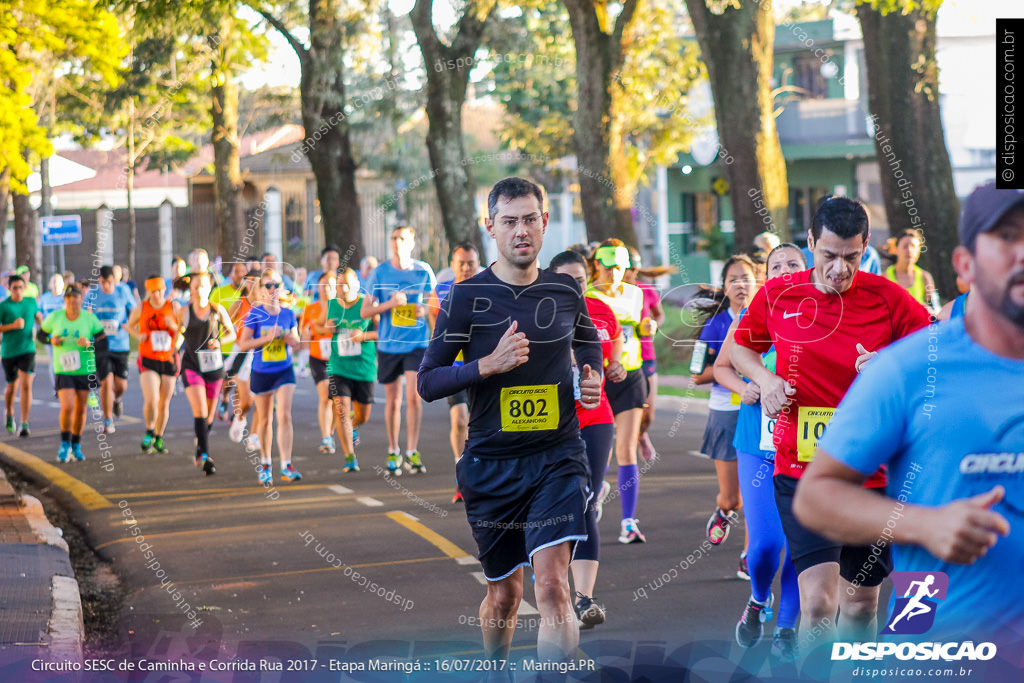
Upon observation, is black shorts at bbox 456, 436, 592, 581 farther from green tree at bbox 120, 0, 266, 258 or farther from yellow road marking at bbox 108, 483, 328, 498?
green tree at bbox 120, 0, 266, 258

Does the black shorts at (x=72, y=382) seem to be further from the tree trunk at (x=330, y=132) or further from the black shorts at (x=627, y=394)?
the tree trunk at (x=330, y=132)

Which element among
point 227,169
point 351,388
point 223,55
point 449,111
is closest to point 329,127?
point 223,55

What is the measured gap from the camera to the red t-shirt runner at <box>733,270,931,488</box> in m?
4.64

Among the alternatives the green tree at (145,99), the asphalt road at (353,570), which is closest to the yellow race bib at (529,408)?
the asphalt road at (353,570)

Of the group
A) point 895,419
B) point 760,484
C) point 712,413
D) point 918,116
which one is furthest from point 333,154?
point 895,419

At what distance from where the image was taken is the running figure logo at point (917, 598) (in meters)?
2.39

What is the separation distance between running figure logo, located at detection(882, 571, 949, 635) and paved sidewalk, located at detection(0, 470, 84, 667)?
3.73m

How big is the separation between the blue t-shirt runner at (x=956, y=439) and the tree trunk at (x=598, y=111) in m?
16.5

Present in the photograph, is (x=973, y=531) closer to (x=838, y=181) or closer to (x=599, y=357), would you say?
(x=599, y=357)

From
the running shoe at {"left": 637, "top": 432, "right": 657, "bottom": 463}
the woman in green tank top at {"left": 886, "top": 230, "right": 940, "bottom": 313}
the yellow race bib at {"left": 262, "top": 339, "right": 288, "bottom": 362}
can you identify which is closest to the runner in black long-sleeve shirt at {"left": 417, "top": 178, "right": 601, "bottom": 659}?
the running shoe at {"left": 637, "top": 432, "right": 657, "bottom": 463}

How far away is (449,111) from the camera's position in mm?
19734

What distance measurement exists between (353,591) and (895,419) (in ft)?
17.2

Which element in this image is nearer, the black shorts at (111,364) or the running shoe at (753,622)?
the running shoe at (753,622)

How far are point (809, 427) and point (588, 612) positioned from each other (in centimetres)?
185
